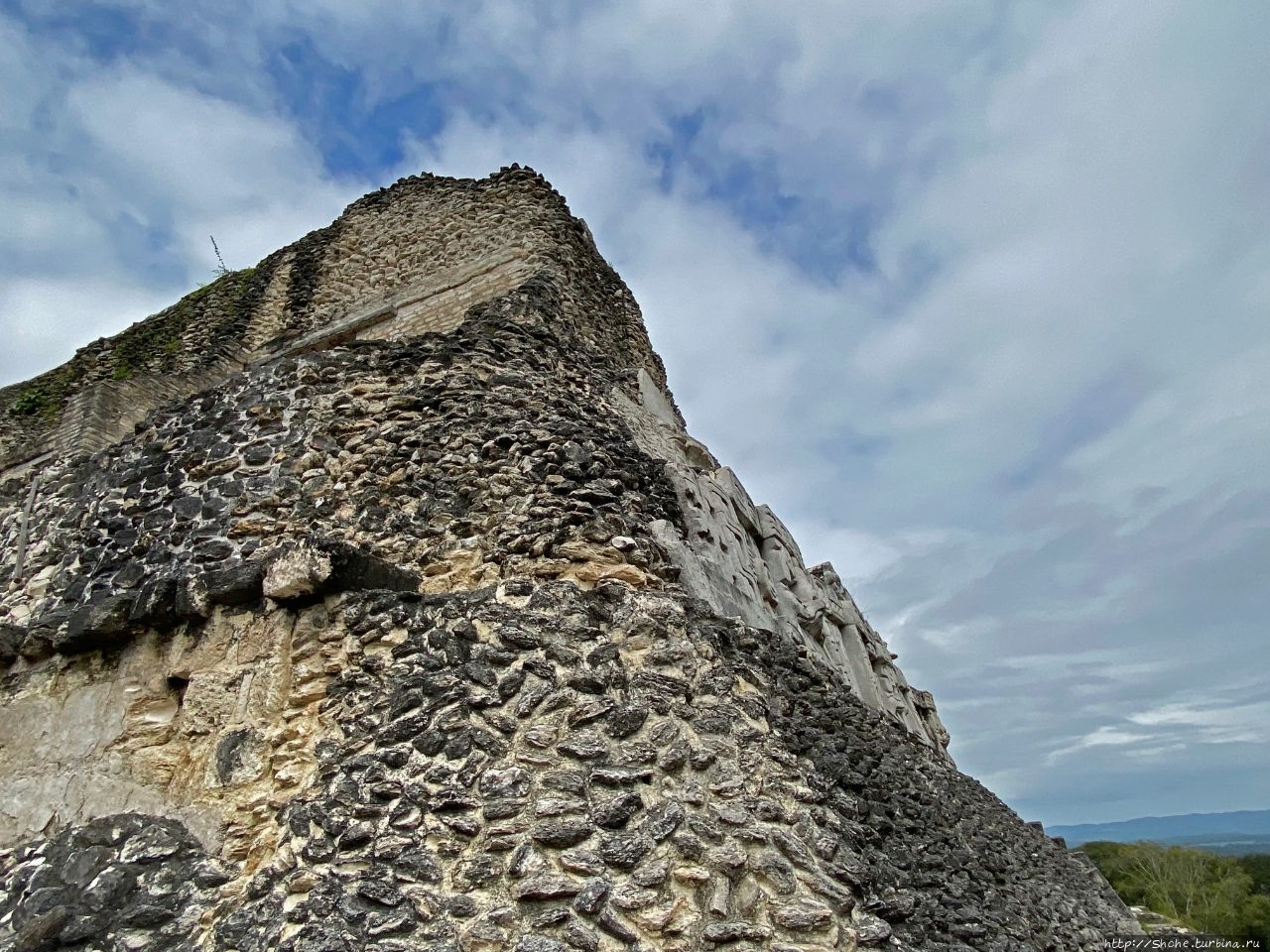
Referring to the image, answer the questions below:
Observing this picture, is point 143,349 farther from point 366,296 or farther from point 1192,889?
point 1192,889

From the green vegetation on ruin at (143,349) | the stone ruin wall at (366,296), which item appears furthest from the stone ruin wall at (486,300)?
the green vegetation on ruin at (143,349)

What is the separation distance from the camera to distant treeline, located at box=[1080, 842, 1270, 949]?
74.4 ft

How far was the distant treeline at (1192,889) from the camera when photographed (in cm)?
2269

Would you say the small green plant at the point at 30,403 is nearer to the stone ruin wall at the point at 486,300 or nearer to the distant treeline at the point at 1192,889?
the stone ruin wall at the point at 486,300

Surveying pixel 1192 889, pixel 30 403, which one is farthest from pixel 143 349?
pixel 1192 889

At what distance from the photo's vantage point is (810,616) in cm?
775

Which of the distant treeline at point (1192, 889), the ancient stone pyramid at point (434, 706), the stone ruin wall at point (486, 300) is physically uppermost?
the stone ruin wall at point (486, 300)

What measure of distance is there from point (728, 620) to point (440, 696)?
1.53m

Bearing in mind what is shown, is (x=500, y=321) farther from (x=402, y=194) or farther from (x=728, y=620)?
(x=402, y=194)

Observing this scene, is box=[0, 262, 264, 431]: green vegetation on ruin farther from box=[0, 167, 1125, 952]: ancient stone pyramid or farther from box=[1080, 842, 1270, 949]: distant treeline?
box=[1080, 842, 1270, 949]: distant treeline

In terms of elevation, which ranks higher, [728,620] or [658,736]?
[728,620]

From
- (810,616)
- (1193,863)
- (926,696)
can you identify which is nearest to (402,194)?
(810,616)

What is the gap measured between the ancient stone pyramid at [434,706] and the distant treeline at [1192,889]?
22.6 m

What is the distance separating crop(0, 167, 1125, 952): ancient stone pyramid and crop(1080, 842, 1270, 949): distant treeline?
22.6 meters
